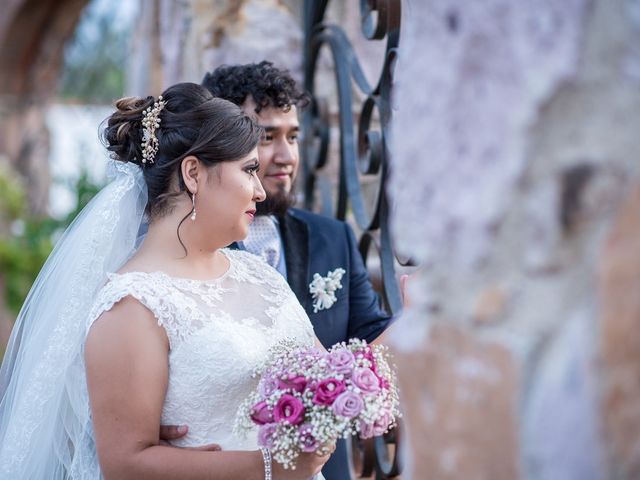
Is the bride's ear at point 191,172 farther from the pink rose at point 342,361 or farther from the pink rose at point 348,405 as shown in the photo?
the pink rose at point 348,405

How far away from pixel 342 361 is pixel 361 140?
1.37 m

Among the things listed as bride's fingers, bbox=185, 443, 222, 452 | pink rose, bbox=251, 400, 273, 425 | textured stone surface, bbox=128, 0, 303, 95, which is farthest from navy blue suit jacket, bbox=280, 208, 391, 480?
textured stone surface, bbox=128, 0, 303, 95

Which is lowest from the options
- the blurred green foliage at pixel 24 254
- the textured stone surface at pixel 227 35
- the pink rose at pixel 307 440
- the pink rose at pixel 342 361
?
the blurred green foliage at pixel 24 254

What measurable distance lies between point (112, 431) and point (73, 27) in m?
9.63

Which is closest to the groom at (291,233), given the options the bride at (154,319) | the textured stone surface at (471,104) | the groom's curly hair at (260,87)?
the groom's curly hair at (260,87)

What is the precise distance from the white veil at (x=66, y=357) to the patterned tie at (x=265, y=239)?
516 millimetres

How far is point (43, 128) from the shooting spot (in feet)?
36.9

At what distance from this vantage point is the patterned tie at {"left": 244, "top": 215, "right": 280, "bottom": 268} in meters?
3.04

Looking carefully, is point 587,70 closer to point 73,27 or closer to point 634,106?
point 634,106

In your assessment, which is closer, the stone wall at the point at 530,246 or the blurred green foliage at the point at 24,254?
the stone wall at the point at 530,246

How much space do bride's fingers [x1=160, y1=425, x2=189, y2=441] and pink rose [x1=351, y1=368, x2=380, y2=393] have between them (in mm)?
531

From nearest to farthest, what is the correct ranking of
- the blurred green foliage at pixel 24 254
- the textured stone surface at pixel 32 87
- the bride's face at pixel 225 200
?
the bride's face at pixel 225 200
the blurred green foliage at pixel 24 254
the textured stone surface at pixel 32 87

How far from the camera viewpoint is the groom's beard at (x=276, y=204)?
293 cm

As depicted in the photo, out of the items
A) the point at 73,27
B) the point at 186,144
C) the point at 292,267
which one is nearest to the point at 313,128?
the point at 292,267
